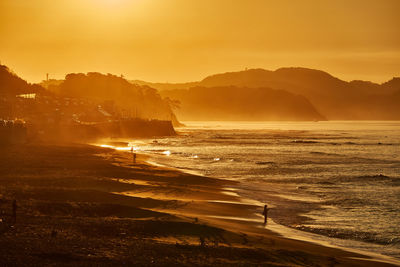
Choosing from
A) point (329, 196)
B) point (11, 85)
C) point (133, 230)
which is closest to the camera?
point (133, 230)

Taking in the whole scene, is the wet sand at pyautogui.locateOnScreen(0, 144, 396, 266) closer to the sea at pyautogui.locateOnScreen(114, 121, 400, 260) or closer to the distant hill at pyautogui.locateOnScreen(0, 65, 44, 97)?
the sea at pyautogui.locateOnScreen(114, 121, 400, 260)

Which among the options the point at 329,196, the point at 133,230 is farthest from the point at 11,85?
the point at 133,230

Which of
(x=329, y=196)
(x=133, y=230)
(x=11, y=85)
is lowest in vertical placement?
(x=329, y=196)

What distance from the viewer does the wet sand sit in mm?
14000

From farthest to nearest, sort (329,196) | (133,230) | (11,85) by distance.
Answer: (11,85) → (329,196) → (133,230)

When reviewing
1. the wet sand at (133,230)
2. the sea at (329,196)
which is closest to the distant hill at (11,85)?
the sea at (329,196)

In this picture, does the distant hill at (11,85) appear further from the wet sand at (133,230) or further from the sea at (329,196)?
the wet sand at (133,230)

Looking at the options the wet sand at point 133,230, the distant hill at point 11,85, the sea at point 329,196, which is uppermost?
the distant hill at point 11,85

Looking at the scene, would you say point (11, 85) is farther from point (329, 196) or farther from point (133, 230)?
point (133, 230)

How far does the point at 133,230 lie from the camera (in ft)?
56.3

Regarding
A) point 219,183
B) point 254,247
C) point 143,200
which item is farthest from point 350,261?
point 219,183

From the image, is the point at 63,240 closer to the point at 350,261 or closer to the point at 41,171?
the point at 350,261

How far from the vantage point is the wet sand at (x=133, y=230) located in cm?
1400

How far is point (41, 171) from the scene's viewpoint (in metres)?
33.9
